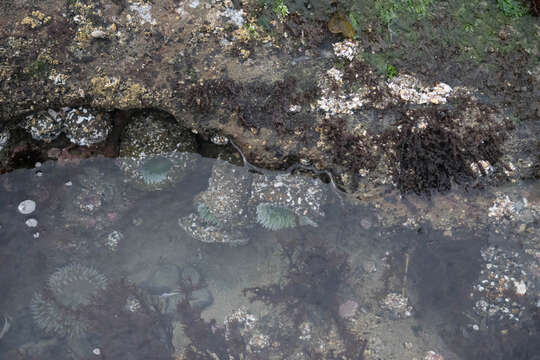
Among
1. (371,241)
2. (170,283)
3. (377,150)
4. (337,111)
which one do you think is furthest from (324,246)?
(170,283)

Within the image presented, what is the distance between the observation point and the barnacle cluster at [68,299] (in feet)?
14.9

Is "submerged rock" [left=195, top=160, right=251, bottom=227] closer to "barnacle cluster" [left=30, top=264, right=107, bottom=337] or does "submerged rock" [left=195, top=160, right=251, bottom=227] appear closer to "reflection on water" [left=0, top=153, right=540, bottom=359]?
"reflection on water" [left=0, top=153, right=540, bottom=359]

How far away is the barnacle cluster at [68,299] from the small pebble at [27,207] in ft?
2.81

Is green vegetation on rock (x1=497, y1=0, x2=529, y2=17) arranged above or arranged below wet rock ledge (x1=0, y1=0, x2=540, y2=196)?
above

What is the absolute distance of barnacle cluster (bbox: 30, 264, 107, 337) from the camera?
4.55m

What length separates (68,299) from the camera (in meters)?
4.63

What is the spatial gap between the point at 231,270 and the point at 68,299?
2146mm

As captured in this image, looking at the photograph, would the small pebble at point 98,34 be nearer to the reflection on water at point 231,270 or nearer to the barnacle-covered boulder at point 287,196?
the reflection on water at point 231,270

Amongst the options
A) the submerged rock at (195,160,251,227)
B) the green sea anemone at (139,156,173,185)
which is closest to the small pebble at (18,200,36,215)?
the green sea anemone at (139,156,173,185)

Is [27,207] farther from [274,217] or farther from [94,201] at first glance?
[274,217]

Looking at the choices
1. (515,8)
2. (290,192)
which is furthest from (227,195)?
(515,8)

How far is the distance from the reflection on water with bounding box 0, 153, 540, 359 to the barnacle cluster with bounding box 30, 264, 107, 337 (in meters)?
0.01

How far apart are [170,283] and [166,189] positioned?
1.29m

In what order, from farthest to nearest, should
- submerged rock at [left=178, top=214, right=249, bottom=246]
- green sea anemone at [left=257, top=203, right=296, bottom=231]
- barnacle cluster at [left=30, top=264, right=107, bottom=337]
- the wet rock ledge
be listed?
→ submerged rock at [left=178, top=214, right=249, bottom=246] → barnacle cluster at [left=30, top=264, right=107, bottom=337] → green sea anemone at [left=257, top=203, right=296, bottom=231] → the wet rock ledge
